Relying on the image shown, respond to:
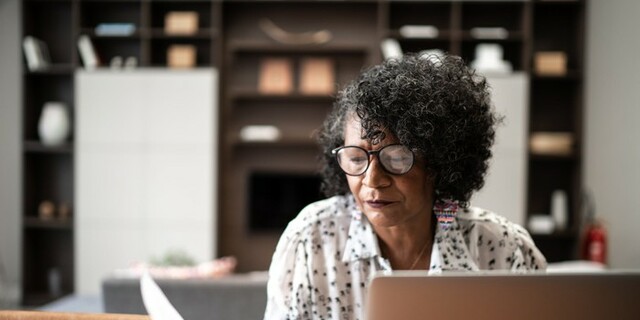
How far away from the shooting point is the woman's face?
4.05 feet

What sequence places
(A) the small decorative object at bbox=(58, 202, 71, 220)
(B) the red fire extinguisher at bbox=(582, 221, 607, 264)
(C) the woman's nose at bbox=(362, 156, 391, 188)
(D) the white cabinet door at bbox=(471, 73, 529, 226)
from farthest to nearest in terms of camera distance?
(A) the small decorative object at bbox=(58, 202, 71, 220) → (D) the white cabinet door at bbox=(471, 73, 529, 226) → (B) the red fire extinguisher at bbox=(582, 221, 607, 264) → (C) the woman's nose at bbox=(362, 156, 391, 188)


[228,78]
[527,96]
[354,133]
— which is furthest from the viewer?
[228,78]

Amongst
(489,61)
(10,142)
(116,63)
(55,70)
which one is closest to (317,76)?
(489,61)

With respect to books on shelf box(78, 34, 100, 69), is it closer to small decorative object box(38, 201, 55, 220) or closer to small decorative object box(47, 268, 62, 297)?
small decorative object box(38, 201, 55, 220)

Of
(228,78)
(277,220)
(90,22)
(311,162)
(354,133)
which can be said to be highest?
(90,22)

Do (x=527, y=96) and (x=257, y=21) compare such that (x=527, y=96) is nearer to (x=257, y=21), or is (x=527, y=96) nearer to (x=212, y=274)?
(x=257, y=21)

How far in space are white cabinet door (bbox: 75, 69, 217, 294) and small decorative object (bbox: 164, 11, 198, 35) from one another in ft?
1.10

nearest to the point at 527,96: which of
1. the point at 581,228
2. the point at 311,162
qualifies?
the point at 581,228

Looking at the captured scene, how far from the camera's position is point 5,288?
17.2 ft

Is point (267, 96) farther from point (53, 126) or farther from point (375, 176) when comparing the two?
point (375, 176)

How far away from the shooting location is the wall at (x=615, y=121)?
3.90 m

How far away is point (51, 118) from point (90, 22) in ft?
2.73

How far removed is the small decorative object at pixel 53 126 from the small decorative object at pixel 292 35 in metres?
1.69

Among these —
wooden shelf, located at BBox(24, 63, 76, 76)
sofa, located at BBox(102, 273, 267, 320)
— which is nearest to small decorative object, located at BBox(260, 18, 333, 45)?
wooden shelf, located at BBox(24, 63, 76, 76)
